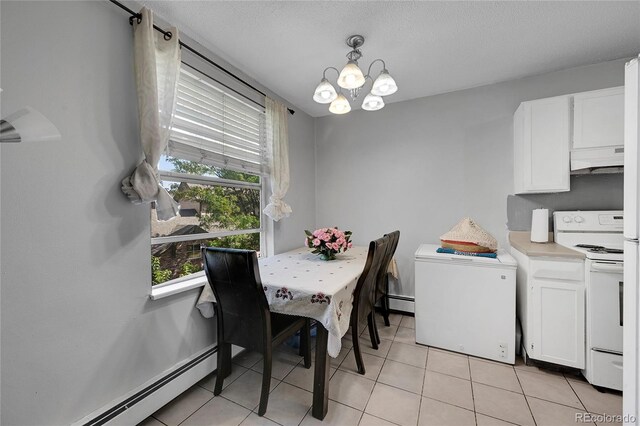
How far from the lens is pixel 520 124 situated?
7.49 ft

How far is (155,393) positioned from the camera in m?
1.49

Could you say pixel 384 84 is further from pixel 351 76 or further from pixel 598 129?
pixel 598 129

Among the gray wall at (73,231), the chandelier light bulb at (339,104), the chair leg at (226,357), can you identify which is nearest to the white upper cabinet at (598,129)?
the chandelier light bulb at (339,104)

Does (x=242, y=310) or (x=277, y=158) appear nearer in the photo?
(x=242, y=310)

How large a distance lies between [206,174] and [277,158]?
76 centimetres

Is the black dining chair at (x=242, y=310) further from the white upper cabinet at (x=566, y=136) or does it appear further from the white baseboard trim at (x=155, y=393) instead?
the white upper cabinet at (x=566, y=136)

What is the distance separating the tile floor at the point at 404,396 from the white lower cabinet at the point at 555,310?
19 centimetres

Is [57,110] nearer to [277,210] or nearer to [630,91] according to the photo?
[277,210]

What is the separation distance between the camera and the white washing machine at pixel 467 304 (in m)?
1.96

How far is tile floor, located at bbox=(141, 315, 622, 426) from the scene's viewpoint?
147 centimetres

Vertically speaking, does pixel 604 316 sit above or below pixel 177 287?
below

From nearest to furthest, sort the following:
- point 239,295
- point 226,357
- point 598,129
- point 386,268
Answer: point 239,295
point 226,357
point 598,129
point 386,268

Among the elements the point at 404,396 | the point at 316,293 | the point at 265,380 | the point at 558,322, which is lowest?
the point at 404,396

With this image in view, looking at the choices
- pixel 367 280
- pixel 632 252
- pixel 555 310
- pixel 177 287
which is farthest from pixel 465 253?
pixel 177 287
